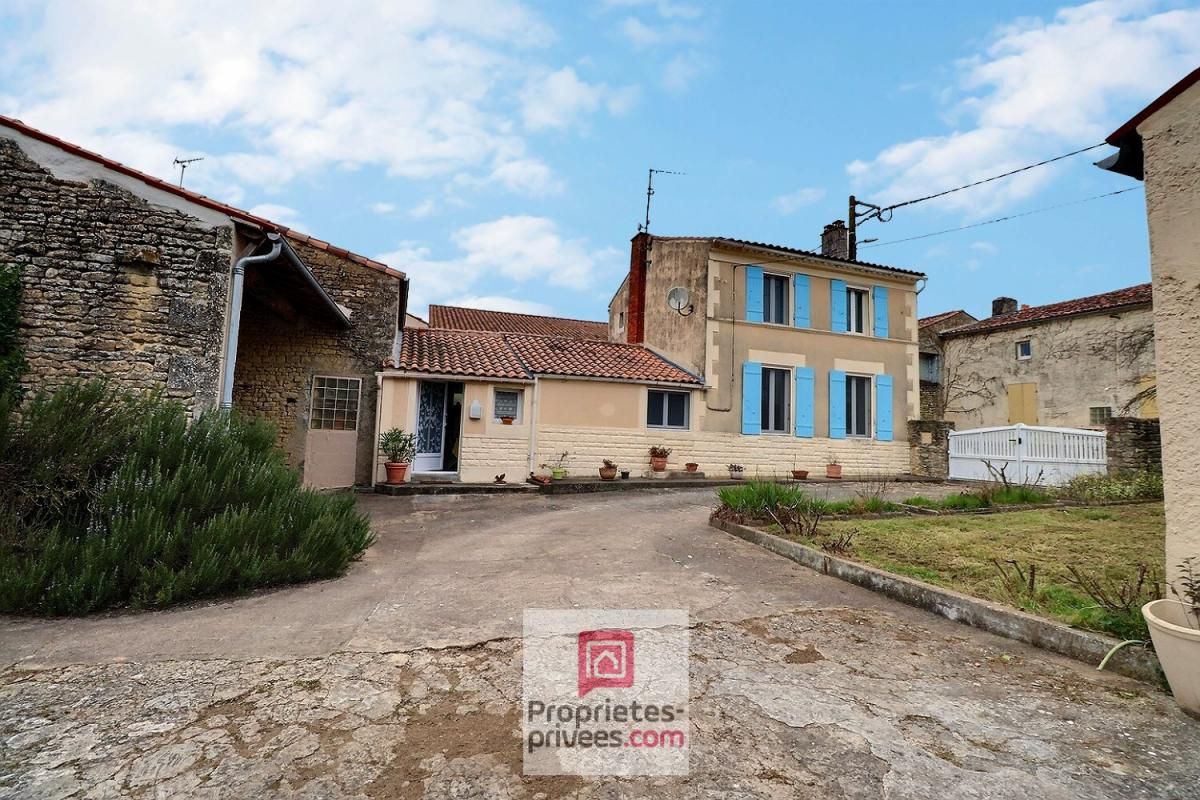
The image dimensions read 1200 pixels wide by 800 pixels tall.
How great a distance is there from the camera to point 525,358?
14406 mm

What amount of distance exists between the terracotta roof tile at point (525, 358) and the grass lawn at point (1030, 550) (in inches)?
295

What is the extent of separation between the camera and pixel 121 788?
2.06 meters

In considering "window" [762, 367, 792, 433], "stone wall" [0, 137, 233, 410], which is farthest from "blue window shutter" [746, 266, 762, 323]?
"stone wall" [0, 137, 233, 410]

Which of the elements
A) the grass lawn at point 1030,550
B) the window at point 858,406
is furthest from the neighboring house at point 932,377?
the grass lawn at point 1030,550

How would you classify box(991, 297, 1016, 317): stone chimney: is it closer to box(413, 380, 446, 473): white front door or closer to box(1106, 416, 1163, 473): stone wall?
box(1106, 416, 1163, 473): stone wall

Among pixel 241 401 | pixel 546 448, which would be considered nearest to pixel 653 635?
pixel 546 448

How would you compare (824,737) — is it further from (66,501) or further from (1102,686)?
(66,501)

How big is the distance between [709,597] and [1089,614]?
96.0 inches

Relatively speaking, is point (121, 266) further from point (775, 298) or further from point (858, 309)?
point (858, 309)

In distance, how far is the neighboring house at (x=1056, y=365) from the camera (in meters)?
16.5

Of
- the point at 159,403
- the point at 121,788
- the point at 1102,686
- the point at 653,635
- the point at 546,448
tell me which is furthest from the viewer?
the point at 546,448

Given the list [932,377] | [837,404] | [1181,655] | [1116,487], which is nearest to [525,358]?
[837,404]

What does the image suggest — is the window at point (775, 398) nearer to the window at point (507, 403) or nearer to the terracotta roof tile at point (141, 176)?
the window at point (507, 403)

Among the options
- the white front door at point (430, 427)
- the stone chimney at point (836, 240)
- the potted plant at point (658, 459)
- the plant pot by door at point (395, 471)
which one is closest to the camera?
the plant pot by door at point (395, 471)
